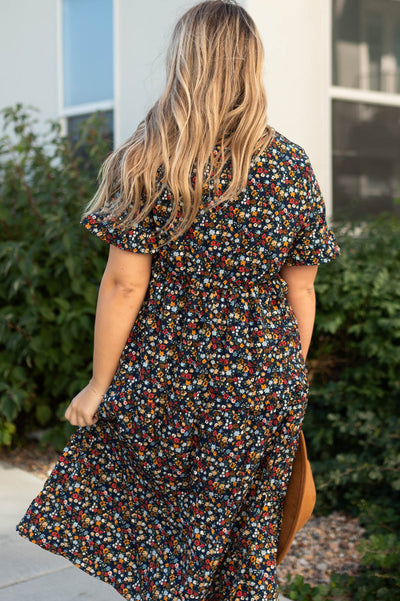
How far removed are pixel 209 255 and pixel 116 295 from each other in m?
0.28

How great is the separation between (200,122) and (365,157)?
122 inches

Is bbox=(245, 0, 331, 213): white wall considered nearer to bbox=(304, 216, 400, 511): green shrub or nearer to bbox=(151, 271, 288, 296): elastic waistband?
bbox=(304, 216, 400, 511): green shrub

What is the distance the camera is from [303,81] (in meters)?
4.24

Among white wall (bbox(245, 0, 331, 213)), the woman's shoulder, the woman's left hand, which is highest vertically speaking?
white wall (bbox(245, 0, 331, 213))

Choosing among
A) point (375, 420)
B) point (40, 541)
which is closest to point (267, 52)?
point (375, 420)

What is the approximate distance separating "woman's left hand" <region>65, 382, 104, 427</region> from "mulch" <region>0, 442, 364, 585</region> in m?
1.56

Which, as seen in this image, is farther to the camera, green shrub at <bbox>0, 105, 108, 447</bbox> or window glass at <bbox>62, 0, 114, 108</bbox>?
window glass at <bbox>62, 0, 114, 108</bbox>

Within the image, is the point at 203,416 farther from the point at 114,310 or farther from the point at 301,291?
the point at 301,291

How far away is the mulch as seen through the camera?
326cm

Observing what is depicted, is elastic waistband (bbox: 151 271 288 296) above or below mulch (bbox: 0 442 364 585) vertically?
above

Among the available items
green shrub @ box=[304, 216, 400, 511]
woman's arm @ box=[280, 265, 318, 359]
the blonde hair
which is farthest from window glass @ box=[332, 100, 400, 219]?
the blonde hair

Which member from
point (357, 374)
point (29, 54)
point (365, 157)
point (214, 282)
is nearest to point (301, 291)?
point (214, 282)

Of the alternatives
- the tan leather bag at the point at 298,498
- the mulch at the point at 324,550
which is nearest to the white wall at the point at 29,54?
the mulch at the point at 324,550

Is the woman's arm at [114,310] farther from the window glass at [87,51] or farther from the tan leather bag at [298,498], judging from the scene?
the window glass at [87,51]
